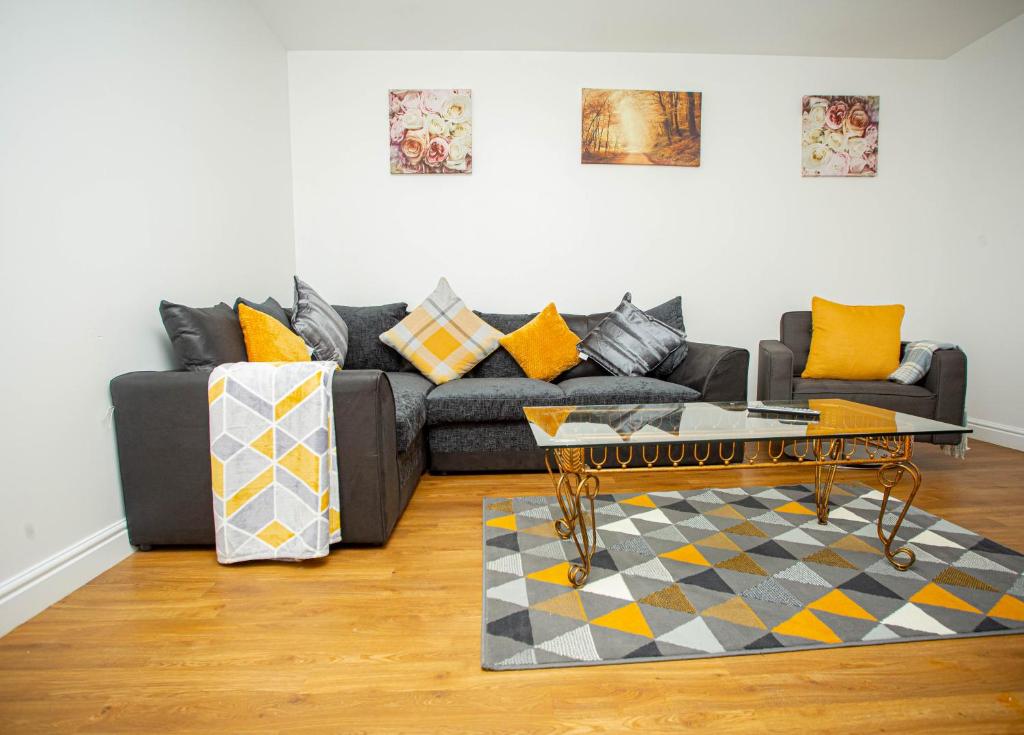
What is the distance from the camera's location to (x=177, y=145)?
88.5 inches

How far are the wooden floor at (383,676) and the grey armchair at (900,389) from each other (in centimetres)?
171

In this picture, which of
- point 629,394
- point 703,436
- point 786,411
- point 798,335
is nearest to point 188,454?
point 703,436

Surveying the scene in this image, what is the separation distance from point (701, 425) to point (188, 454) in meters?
1.79

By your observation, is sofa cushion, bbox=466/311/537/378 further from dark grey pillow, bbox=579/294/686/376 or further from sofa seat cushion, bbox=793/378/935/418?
sofa seat cushion, bbox=793/378/935/418

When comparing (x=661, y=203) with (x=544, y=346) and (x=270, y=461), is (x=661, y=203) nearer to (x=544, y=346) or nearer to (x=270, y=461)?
(x=544, y=346)

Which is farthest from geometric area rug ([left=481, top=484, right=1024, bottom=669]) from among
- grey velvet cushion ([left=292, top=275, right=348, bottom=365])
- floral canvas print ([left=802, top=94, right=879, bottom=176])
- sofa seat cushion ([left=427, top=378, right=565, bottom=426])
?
floral canvas print ([left=802, top=94, right=879, bottom=176])

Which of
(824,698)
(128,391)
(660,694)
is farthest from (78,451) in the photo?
(824,698)

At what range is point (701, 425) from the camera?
1718 millimetres

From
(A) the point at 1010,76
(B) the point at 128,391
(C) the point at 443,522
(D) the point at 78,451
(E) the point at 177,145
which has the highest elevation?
(A) the point at 1010,76

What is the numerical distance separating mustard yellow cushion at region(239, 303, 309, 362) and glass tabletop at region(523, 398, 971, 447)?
1.10 metres

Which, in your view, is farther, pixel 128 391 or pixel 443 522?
pixel 443 522

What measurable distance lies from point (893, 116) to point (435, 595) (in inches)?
174

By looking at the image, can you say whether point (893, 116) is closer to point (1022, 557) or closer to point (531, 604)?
point (1022, 557)

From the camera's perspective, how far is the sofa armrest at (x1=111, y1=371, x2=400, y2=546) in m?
1.78
